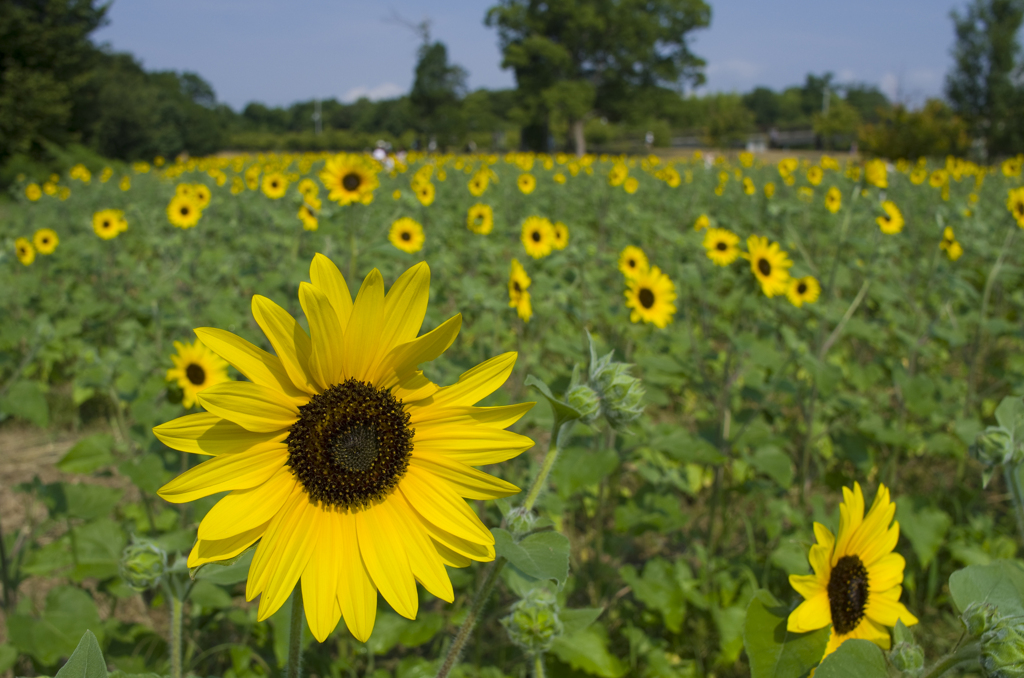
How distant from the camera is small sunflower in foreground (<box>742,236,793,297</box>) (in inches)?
121

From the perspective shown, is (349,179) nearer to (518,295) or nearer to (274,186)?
(274,186)

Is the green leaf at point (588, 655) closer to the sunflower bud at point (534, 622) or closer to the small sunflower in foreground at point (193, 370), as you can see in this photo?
the sunflower bud at point (534, 622)

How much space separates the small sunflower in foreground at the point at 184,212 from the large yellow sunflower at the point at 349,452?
509 cm

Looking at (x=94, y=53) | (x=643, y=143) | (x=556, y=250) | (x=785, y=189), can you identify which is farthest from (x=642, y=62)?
(x=556, y=250)

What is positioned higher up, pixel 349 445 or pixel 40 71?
pixel 40 71

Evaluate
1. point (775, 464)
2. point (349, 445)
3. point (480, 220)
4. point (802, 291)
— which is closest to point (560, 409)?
point (349, 445)

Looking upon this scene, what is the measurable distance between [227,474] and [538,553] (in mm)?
457

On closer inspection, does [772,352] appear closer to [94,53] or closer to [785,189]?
[785,189]

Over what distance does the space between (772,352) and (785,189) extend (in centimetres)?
957

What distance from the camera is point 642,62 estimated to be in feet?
135

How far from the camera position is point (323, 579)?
88 cm

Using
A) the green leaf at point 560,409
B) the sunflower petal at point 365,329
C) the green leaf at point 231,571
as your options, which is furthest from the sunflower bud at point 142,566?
the green leaf at point 560,409

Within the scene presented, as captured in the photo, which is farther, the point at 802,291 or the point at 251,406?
the point at 802,291

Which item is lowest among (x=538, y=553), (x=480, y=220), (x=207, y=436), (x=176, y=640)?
(x=176, y=640)
